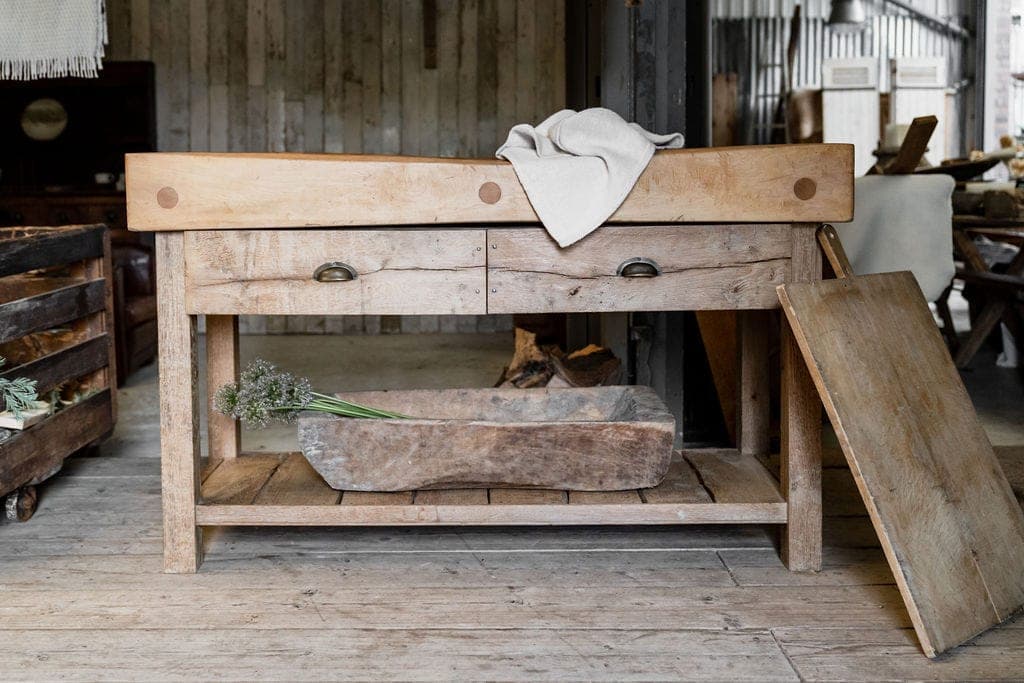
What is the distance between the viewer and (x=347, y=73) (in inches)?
301

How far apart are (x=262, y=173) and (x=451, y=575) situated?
3.29 feet

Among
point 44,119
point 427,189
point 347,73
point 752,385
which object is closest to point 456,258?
point 427,189

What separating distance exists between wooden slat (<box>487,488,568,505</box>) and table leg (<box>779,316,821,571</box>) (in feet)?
1.73

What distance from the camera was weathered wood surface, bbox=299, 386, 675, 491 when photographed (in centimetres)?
241

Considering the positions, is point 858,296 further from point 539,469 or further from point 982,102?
point 982,102

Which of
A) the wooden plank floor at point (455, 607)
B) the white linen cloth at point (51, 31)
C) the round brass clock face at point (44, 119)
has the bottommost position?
the wooden plank floor at point (455, 607)

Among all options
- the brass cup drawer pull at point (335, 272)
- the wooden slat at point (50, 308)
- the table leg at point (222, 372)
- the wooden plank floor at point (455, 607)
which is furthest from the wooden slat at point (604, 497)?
the wooden slat at point (50, 308)

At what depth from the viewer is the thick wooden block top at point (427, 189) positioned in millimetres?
2316

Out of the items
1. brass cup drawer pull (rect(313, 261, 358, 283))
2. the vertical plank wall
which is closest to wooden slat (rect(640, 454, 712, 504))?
brass cup drawer pull (rect(313, 261, 358, 283))

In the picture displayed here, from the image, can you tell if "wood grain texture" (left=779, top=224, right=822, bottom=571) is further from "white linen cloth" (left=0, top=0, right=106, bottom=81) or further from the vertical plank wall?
the vertical plank wall

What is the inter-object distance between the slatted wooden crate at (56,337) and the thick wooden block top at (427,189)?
0.73 meters

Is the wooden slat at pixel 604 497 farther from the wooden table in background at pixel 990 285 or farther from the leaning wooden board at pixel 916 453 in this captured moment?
the wooden table in background at pixel 990 285

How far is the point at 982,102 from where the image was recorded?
12008mm

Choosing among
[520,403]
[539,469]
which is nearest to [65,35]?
[520,403]
